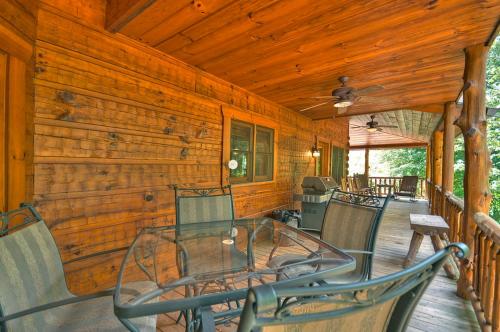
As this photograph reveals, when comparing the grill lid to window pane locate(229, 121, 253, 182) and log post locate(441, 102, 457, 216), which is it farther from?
log post locate(441, 102, 457, 216)

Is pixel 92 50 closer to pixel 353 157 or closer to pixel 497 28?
pixel 497 28

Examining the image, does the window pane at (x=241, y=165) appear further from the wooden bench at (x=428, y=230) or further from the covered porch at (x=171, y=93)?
the wooden bench at (x=428, y=230)

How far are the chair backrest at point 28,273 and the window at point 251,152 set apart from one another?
240 centimetres

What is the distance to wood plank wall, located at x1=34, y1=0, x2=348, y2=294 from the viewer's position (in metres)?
1.80

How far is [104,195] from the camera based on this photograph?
2.10m

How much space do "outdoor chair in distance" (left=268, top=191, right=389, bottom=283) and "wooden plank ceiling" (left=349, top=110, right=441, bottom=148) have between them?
5.25m

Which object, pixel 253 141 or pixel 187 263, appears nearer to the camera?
pixel 187 263

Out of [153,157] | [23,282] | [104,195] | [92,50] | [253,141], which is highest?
[92,50]

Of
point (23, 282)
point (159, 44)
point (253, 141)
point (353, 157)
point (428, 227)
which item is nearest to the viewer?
point (23, 282)

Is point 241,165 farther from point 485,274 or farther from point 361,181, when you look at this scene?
point 361,181

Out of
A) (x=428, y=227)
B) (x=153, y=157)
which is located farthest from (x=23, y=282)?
(x=428, y=227)

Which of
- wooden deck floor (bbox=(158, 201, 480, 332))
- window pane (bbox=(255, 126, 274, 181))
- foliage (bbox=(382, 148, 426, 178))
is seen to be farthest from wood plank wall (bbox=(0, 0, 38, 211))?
foliage (bbox=(382, 148, 426, 178))

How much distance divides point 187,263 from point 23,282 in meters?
0.78

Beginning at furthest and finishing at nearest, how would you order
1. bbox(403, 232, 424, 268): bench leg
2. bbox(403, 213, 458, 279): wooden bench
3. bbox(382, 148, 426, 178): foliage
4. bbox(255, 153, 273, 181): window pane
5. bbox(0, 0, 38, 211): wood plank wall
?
bbox(382, 148, 426, 178): foliage → bbox(255, 153, 273, 181): window pane → bbox(403, 232, 424, 268): bench leg → bbox(403, 213, 458, 279): wooden bench → bbox(0, 0, 38, 211): wood plank wall
